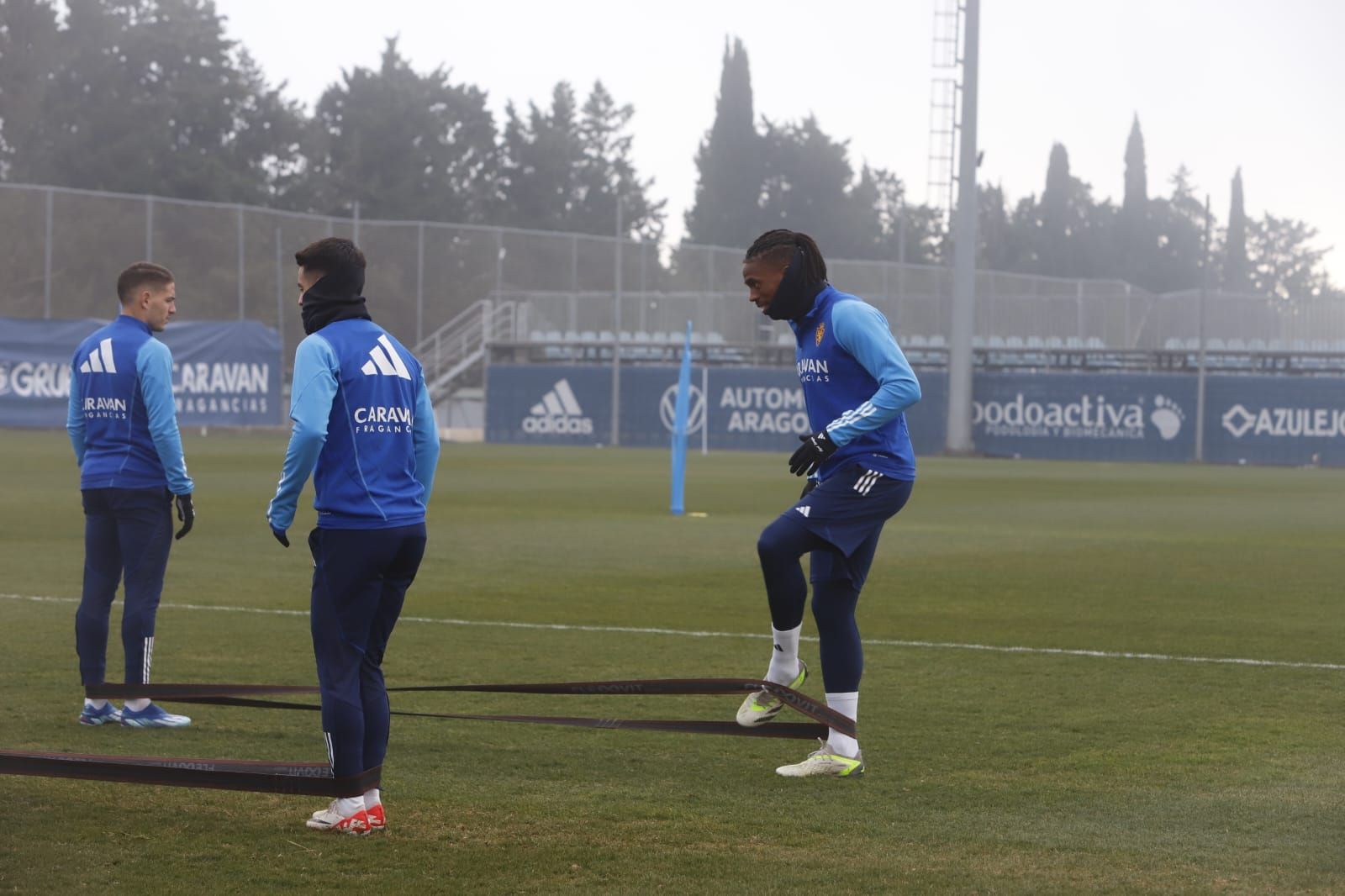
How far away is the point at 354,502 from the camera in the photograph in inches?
216

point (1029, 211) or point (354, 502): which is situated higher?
point (1029, 211)

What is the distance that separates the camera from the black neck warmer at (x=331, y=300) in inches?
221

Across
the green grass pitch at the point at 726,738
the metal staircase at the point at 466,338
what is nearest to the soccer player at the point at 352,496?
the green grass pitch at the point at 726,738

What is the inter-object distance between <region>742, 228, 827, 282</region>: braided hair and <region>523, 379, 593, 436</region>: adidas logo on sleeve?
1710 inches

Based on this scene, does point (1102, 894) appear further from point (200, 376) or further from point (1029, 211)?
point (1029, 211)

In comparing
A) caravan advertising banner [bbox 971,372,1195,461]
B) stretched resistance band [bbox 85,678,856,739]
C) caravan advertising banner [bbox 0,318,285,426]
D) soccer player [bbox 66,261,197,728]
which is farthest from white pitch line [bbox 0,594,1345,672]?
caravan advertising banner [bbox 971,372,1195,461]

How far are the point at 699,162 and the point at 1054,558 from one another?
89.1 meters

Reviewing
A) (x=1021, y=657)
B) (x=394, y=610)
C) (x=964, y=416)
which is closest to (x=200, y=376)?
(x=964, y=416)

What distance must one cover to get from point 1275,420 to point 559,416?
64.3 feet

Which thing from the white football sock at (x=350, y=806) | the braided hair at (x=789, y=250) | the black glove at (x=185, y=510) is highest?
the braided hair at (x=789, y=250)

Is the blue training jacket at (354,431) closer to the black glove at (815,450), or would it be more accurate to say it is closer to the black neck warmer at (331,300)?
the black neck warmer at (331,300)

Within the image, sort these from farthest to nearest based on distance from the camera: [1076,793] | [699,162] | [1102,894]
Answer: [699,162], [1076,793], [1102,894]

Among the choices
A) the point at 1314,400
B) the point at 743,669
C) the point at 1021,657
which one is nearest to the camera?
the point at 743,669

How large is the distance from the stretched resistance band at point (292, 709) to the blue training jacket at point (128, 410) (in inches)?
35.7
